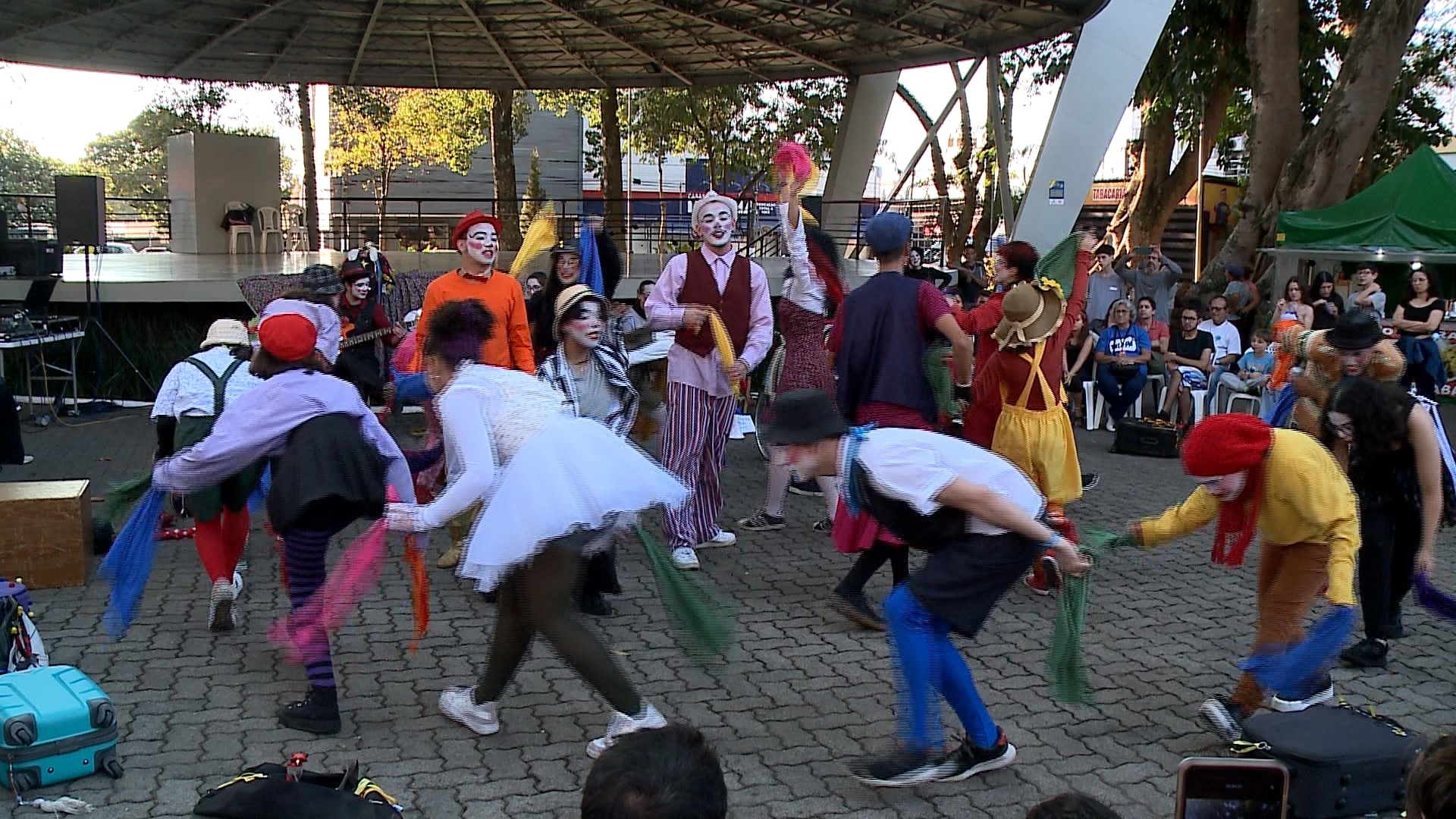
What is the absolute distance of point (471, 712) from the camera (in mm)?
4438

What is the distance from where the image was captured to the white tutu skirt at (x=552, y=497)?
3.80 meters

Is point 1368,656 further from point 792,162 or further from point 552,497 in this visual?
point 792,162

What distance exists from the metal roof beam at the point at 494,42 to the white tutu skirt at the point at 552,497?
1474cm

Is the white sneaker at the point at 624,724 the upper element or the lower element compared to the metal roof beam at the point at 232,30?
lower

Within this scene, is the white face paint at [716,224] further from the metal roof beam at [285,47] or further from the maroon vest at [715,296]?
the metal roof beam at [285,47]

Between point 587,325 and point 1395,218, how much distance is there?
474 inches

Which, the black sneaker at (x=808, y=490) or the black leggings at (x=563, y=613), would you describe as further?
the black sneaker at (x=808, y=490)

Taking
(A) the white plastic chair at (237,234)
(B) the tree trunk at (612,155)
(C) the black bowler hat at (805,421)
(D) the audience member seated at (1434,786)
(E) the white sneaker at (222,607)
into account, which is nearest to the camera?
(D) the audience member seated at (1434,786)

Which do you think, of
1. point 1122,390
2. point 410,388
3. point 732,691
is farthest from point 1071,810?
point 1122,390

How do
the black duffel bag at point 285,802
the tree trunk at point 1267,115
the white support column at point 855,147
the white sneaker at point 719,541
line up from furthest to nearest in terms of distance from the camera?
1. the white support column at point 855,147
2. the tree trunk at point 1267,115
3. the white sneaker at point 719,541
4. the black duffel bag at point 285,802

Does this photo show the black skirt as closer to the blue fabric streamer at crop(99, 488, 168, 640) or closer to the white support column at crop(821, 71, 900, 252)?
the blue fabric streamer at crop(99, 488, 168, 640)

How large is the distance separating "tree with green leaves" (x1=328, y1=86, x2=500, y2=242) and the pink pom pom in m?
24.9

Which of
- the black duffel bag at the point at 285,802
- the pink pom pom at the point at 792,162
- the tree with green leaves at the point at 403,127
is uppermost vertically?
the tree with green leaves at the point at 403,127

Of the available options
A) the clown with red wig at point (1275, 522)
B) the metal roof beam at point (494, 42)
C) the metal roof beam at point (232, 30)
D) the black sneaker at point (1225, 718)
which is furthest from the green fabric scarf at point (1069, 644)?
the metal roof beam at point (232, 30)
